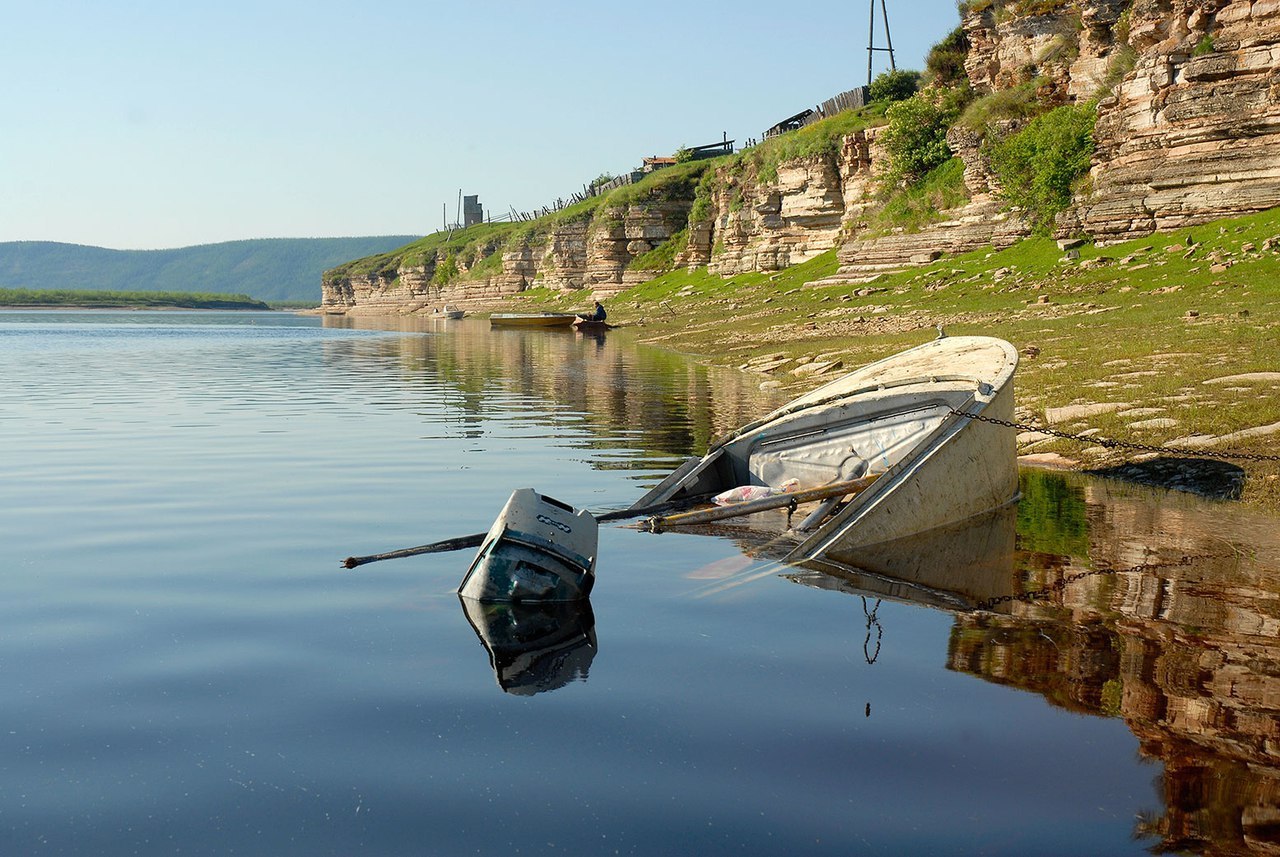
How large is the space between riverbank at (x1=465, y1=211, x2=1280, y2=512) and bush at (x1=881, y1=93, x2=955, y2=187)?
6239 millimetres

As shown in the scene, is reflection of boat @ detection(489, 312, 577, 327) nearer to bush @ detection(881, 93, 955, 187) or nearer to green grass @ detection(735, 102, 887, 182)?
green grass @ detection(735, 102, 887, 182)

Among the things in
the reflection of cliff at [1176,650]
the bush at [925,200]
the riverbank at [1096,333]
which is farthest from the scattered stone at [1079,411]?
the bush at [925,200]

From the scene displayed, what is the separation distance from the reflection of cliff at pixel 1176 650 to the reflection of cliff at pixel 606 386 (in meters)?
8.97

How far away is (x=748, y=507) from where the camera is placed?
1222cm

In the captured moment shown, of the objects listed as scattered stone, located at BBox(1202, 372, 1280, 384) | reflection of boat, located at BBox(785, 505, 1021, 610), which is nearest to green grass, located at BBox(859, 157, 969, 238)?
scattered stone, located at BBox(1202, 372, 1280, 384)

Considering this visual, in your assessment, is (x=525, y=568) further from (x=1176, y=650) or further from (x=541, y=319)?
(x=541, y=319)

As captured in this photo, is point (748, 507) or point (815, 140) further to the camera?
point (815, 140)

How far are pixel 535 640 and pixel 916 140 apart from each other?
182 feet

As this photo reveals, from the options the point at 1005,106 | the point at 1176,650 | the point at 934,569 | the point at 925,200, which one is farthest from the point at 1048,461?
the point at 925,200

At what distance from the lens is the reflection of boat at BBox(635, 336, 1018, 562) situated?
11984 millimetres

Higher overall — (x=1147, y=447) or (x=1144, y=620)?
(x=1147, y=447)

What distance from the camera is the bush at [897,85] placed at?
73.2m

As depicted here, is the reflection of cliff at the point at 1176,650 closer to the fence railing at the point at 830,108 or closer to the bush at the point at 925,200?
the bush at the point at 925,200

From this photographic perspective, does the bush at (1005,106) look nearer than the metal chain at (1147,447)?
No
